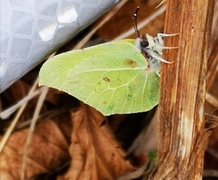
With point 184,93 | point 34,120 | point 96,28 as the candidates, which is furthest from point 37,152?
point 184,93

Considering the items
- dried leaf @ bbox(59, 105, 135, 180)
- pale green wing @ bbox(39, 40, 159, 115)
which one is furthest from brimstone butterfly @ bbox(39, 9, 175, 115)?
dried leaf @ bbox(59, 105, 135, 180)

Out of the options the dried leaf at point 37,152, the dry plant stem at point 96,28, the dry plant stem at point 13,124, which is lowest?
the dried leaf at point 37,152

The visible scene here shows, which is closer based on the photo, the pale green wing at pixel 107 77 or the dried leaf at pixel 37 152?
the pale green wing at pixel 107 77

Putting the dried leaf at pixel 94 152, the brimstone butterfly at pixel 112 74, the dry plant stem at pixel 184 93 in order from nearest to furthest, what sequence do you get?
the dry plant stem at pixel 184 93
the brimstone butterfly at pixel 112 74
the dried leaf at pixel 94 152

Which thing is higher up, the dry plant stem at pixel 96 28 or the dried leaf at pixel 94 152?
the dry plant stem at pixel 96 28

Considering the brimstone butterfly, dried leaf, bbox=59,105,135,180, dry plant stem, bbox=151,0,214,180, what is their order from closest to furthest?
1. dry plant stem, bbox=151,0,214,180
2. the brimstone butterfly
3. dried leaf, bbox=59,105,135,180

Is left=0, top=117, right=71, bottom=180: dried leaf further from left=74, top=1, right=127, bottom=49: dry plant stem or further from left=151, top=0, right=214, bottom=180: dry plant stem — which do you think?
left=151, top=0, right=214, bottom=180: dry plant stem

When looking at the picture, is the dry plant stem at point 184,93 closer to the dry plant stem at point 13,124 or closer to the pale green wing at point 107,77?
the pale green wing at point 107,77

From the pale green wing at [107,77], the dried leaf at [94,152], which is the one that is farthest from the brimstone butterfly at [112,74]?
the dried leaf at [94,152]
